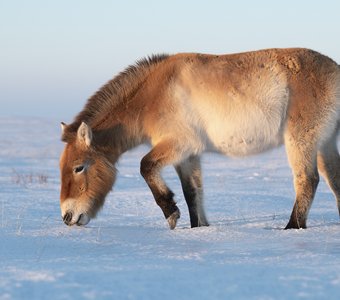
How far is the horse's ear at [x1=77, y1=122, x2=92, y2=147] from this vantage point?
7.23m

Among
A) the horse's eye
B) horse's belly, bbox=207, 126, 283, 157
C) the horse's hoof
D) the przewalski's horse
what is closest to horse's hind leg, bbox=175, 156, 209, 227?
the przewalski's horse

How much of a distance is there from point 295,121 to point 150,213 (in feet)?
8.07

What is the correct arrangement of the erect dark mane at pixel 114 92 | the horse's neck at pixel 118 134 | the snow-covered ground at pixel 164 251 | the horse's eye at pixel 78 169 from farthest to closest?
the erect dark mane at pixel 114 92 < the horse's neck at pixel 118 134 < the horse's eye at pixel 78 169 < the snow-covered ground at pixel 164 251

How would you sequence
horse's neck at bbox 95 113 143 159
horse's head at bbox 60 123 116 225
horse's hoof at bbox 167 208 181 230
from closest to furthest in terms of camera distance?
horse's hoof at bbox 167 208 181 230 < horse's head at bbox 60 123 116 225 < horse's neck at bbox 95 113 143 159

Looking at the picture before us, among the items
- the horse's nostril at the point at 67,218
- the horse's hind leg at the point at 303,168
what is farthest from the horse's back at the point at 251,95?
the horse's nostril at the point at 67,218

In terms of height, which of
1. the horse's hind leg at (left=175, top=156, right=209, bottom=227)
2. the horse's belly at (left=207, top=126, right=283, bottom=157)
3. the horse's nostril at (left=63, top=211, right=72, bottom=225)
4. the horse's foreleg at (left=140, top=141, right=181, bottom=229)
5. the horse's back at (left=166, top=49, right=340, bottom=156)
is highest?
the horse's back at (left=166, top=49, right=340, bottom=156)

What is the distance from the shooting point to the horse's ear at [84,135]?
723 centimetres

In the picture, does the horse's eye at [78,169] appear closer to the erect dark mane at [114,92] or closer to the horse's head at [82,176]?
the horse's head at [82,176]

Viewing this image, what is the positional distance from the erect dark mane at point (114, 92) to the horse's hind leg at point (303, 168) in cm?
189

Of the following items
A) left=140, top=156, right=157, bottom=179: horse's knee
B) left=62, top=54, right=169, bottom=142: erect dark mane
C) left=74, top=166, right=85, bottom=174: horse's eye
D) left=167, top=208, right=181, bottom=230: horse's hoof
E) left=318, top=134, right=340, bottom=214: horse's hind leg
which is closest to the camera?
left=167, top=208, right=181, bottom=230: horse's hoof

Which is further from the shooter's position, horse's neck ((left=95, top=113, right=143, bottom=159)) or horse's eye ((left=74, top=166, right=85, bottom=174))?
horse's neck ((left=95, top=113, right=143, bottom=159))

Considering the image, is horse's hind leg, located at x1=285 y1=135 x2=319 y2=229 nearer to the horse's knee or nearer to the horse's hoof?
the horse's hoof

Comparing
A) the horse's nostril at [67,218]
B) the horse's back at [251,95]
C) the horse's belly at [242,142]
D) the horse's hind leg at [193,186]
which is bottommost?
the horse's nostril at [67,218]

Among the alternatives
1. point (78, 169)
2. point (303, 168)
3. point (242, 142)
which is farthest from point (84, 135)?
point (303, 168)
